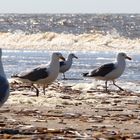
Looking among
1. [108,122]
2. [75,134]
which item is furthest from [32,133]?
[108,122]

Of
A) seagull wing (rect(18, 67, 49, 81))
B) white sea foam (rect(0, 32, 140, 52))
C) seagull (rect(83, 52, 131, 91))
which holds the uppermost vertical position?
seagull wing (rect(18, 67, 49, 81))

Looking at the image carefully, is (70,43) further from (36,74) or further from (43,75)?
(43,75)

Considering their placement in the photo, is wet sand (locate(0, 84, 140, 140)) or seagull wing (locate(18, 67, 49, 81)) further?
seagull wing (locate(18, 67, 49, 81))

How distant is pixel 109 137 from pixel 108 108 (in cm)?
402

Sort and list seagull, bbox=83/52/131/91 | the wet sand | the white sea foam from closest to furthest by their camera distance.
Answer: the wet sand < seagull, bbox=83/52/131/91 < the white sea foam

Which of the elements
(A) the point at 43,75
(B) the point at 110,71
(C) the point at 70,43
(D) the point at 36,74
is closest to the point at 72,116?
(A) the point at 43,75

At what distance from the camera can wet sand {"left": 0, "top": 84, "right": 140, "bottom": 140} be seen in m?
8.53

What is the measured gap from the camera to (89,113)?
37.5ft

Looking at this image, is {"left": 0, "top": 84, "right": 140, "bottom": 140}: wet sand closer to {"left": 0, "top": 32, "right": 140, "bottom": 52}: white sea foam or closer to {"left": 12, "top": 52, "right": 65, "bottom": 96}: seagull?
{"left": 12, "top": 52, "right": 65, "bottom": 96}: seagull

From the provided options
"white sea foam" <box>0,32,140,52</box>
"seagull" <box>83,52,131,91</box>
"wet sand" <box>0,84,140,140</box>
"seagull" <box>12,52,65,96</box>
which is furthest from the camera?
"white sea foam" <box>0,32,140,52</box>

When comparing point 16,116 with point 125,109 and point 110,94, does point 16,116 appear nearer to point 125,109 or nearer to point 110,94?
point 125,109

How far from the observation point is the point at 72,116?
1073 centimetres

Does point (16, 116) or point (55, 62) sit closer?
point (16, 116)

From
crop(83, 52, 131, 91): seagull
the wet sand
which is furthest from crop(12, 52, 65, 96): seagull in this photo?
crop(83, 52, 131, 91): seagull
